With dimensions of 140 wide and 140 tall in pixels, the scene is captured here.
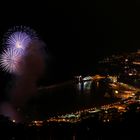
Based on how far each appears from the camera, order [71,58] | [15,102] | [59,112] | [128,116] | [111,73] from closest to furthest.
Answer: [128,116]
[59,112]
[15,102]
[111,73]
[71,58]

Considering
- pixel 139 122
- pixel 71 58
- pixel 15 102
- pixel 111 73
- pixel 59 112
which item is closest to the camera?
pixel 139 122

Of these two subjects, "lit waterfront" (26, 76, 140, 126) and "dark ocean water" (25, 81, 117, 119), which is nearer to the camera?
"lit waterfront" (26, 76, 140, 126)

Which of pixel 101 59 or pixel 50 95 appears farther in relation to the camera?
pixel 101 59

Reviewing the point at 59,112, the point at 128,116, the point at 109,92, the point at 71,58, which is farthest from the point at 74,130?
the point at 71,58

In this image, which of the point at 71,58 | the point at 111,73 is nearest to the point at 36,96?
the point at 111,73

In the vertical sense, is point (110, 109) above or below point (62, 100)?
below

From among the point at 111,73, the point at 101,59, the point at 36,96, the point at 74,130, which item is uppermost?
the point at 101,59

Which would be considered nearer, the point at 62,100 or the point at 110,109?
the point at 110,109

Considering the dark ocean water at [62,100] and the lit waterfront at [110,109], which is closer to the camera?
the lit waterfront at [110,109]

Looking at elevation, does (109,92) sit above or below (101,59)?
below

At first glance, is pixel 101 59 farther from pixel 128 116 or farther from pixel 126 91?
pixel 128 116
